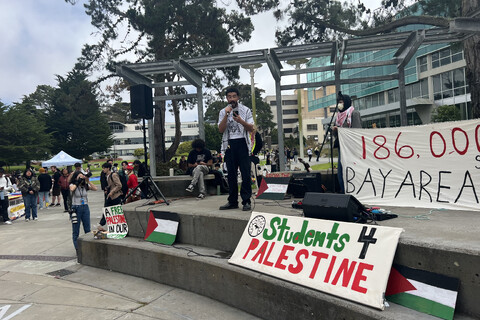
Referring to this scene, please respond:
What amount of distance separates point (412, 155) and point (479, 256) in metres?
2.77

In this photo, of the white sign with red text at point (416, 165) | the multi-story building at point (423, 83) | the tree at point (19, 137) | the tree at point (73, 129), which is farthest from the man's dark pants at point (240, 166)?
the tree at point (73, 129)

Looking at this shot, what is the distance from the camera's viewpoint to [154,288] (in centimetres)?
491

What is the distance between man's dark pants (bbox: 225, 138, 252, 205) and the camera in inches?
204

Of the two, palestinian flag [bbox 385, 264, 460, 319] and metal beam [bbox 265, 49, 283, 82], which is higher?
metal beam [bbox 265, 49, 283, 82]

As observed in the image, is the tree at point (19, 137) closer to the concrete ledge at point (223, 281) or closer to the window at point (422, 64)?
the concrete ledge at point (223, 281)

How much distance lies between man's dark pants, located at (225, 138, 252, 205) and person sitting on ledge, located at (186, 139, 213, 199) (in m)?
2.05

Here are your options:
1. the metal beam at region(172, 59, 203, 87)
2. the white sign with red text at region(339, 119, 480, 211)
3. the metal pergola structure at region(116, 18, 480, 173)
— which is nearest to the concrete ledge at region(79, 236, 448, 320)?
the white sign with red text at region(339, 119, 480, 211)

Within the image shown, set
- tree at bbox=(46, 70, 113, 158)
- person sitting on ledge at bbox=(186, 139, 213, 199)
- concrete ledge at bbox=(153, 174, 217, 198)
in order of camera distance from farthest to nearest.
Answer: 1. tree at bbox=(46, 70, 113, 158)
2. concrete ledge at bbox=(153, 174, 217, 198)
3. person sitting on ledge at bbox=(186, 139, 213, 199)

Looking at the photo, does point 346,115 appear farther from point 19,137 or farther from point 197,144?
point 19,137

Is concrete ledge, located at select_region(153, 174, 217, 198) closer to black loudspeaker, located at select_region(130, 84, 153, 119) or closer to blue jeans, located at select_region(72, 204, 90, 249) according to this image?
black loudspeaker, located at select_region(130, 84, 153, 119)

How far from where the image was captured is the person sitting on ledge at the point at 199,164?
24.1 feet

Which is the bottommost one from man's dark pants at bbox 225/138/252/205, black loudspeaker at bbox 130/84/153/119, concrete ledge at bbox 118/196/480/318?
concrete ledge at bbox 118/196/480/318

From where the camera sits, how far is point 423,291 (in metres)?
2.74

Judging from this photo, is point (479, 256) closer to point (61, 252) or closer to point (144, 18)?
point (61, 252)
